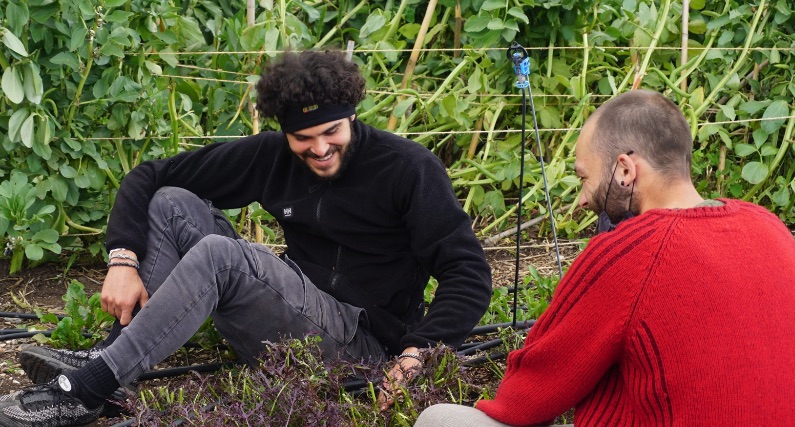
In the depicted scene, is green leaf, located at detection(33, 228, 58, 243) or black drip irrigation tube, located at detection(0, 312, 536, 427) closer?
black drip irrigation tube, located at detection(0, 312, 536, 427)

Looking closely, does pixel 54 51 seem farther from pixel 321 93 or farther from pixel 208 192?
pixel 321 93

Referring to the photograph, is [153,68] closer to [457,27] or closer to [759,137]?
[457,27]

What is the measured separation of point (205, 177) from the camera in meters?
3.17

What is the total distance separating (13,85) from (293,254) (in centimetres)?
125

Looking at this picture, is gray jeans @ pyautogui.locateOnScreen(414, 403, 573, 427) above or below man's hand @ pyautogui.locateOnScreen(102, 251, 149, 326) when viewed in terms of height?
above

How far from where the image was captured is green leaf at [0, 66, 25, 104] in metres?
3.60

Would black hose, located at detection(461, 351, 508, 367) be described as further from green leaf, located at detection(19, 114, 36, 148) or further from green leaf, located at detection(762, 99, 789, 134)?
green leaf, located at detection(762, 99, 789, 134)

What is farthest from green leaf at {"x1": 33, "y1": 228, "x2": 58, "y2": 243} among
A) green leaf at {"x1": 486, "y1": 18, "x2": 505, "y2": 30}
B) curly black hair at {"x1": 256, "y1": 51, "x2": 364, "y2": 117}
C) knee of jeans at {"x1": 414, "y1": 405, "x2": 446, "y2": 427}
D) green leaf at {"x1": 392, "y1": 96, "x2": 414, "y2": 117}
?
knee of jeans at {"x1": 414, "y1": 405, "x2": 446, "y2": 427}

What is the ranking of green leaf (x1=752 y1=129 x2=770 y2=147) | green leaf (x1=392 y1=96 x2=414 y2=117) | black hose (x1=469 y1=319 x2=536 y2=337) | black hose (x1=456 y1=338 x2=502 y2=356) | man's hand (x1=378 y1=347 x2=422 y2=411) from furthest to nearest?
green leaf (x1=752 y1=129 x2=770 y2=147)
green leaf (x1=392 y1=96 x2=414 y2=117)
black hose (x1=469 y1=319 x2=536 y2=337)
black hose (x1=456 y1=338 x2=502 y2=356)
man's hand (x1=378 y1=347 x2=422 y2=411)

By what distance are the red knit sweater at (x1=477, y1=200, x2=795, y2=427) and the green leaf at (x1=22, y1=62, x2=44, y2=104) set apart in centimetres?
243

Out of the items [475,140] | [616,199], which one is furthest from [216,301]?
[475,140]

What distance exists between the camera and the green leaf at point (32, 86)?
3.64 meters

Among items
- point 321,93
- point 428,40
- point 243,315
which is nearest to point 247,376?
point 243,315

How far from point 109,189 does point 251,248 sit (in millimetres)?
1524
